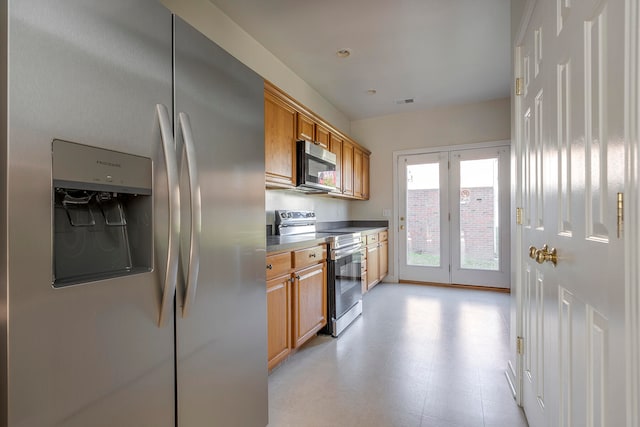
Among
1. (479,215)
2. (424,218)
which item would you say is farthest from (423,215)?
(479,215)

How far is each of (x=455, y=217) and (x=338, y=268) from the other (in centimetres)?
A: 251

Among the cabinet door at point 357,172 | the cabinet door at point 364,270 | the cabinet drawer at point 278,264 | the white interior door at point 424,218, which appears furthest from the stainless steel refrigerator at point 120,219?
the white interior door at point 424,218

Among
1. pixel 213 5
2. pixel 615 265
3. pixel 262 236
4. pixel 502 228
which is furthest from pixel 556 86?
pixel 502 228

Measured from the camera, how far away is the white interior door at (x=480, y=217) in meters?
4.36

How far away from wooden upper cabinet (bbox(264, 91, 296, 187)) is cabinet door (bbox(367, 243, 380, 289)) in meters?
1.80

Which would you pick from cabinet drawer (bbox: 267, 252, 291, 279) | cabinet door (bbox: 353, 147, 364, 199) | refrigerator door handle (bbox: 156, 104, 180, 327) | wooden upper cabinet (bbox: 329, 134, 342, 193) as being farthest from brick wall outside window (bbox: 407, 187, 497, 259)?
refrigerator door handle (bbox: 156, 104, 180, 327)

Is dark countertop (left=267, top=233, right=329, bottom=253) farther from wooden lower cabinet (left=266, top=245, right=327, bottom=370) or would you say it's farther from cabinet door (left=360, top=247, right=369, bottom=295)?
cabinet door (left=360, top=247, right=369, bottom=295)

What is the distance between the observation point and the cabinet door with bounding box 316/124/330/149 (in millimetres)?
3380

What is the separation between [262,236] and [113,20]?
39.2 inches

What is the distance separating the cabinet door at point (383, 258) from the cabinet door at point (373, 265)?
0.11 meters

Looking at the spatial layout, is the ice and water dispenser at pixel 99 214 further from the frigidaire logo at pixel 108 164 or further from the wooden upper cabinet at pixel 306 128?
the wooden upper cabinet at pixel 306 128

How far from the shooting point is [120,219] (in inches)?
38.5

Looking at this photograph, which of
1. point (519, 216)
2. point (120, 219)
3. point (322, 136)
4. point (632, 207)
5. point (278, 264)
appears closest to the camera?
point (632, 207)

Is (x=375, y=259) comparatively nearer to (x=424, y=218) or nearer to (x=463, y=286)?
(x=424, y=218)
